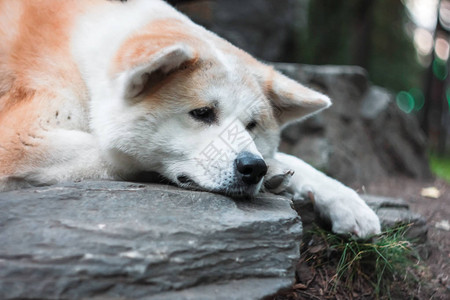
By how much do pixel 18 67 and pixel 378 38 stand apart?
1465cm

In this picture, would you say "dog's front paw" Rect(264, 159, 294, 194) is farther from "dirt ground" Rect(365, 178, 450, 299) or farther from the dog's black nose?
"dirt ground" Rect(365, 178, 450, 299)

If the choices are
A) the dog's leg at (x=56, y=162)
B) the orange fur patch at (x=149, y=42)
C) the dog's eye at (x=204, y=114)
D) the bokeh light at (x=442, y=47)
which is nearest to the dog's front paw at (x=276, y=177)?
the dog's eye at (x=204, y=114)

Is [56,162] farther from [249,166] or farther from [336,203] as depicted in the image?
[336,203]

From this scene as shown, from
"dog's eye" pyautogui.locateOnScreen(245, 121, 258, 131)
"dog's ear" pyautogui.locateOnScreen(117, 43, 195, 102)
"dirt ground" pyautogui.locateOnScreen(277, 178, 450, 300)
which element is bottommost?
"dirt ground" pyautogui.locateOnScreen(277, 178, 450, 300)

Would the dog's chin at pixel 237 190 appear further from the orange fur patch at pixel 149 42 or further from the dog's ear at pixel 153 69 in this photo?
the orange fur patch at pixel 149 42

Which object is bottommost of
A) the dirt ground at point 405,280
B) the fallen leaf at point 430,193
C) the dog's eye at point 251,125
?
the fallen leaf at point 430,193

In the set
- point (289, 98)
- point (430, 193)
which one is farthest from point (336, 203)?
point (430, 193)

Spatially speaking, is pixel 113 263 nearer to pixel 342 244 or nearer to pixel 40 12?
pixel 342 244

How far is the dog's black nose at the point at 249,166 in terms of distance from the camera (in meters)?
2.40

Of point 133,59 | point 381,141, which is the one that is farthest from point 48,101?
point 381,141

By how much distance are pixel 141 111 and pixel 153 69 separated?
0.28m

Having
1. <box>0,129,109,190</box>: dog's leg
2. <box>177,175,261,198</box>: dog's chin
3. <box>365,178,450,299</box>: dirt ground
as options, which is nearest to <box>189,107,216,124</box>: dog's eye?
<box>177,175,261,198</box>: dog's chin

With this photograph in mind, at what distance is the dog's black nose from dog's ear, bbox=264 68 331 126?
0.81 metres

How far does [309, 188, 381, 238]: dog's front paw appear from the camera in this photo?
2699 mm
